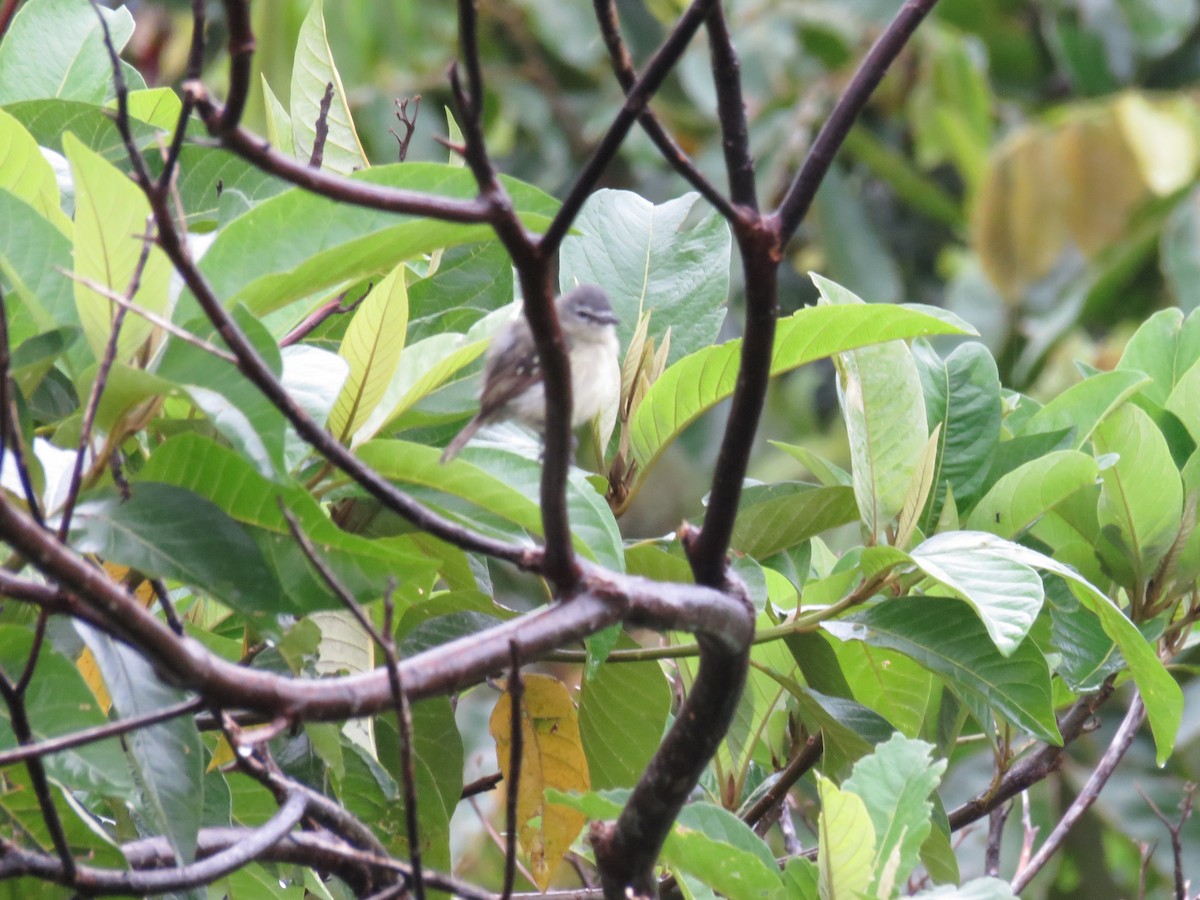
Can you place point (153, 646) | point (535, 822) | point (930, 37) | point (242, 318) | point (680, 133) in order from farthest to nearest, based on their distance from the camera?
point (680, 133) → point (930, 37) → point (535, 822) → point (242, 318) → point (153, 646)

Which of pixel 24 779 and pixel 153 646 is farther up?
pixel 153 646

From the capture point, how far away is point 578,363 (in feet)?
7.02

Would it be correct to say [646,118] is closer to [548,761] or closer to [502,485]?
[502,485]

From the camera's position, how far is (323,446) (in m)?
1.15

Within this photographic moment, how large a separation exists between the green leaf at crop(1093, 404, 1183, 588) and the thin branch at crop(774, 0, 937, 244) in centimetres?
96

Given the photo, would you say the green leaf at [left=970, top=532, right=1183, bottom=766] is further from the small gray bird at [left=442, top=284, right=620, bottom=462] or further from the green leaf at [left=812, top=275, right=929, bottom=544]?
the small gray bird at [left=442, top=284, right=620, bottom=462]

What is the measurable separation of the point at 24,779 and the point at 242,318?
71 cm

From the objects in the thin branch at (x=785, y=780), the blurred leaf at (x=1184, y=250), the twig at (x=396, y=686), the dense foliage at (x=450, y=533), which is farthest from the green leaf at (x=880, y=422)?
the blurred leaf at (x=1184, y=250)

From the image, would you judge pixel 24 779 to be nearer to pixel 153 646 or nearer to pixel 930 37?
pixel 153 646

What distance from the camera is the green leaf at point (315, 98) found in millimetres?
2113

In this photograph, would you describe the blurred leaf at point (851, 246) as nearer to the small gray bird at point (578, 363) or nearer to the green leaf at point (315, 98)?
the small gray bird at point (578, 363)

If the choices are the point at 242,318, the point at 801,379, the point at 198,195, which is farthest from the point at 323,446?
the point at 801,379

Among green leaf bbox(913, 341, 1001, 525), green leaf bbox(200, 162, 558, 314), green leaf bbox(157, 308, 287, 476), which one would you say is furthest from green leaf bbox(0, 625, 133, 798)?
green leaf bbox(913, 341, 1001, 525)

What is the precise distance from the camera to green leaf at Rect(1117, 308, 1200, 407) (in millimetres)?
2363
